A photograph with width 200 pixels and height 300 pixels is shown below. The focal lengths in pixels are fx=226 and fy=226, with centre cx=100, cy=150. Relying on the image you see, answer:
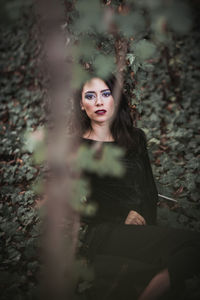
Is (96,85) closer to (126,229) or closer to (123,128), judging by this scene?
(123,128)

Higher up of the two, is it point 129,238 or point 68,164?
→ point 68,164

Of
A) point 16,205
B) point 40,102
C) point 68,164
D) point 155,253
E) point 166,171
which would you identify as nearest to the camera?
point 68,164

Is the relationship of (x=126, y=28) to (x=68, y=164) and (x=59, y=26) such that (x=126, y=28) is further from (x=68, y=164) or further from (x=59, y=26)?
(x=68, y=164)

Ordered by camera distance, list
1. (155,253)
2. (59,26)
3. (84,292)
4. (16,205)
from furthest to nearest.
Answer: (16,205) → (84,292) → (155,253) → (59,26)

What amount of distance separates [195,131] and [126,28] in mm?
2466

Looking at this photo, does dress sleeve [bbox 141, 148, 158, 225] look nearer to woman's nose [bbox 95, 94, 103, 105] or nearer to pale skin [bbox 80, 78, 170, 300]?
pale skin [bbox 80, 78, 170, 300]

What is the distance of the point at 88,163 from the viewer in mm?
742

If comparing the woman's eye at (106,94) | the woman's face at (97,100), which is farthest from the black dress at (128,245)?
the woman's eye at (106,94)

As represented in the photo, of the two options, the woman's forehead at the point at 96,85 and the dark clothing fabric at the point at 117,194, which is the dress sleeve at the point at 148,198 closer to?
the dark clothing fabric at the point at 117,194

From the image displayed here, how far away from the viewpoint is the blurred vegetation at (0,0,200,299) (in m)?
0.71

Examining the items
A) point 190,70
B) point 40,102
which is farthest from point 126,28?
point 190,70

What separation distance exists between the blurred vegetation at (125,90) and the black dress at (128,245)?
443mm

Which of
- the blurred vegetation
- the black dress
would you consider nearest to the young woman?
the black dress

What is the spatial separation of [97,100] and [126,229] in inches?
28.9
